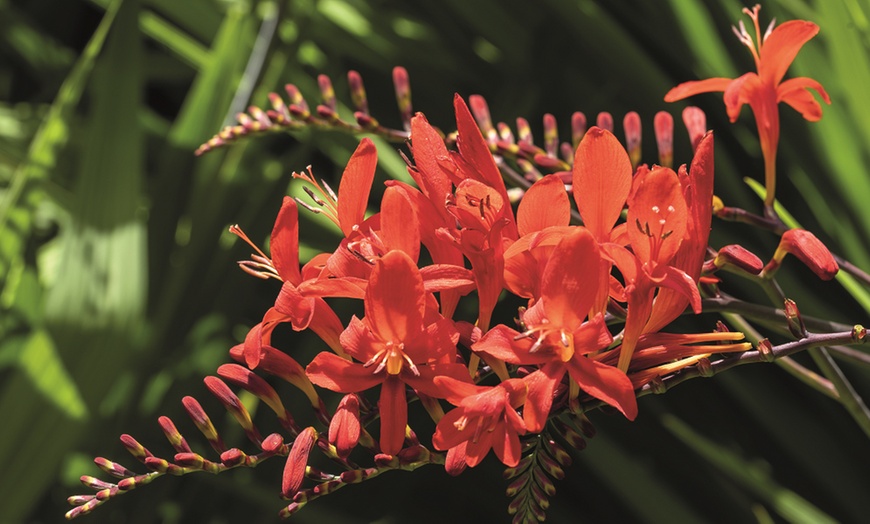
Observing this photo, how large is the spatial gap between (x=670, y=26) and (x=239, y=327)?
561 millimetres

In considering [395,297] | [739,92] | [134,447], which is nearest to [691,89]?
[739,92]

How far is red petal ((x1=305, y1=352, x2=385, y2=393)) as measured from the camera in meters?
0.39

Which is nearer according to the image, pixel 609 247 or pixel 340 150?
pixel 609 247

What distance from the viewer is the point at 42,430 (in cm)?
91

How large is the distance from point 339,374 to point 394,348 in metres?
0.03

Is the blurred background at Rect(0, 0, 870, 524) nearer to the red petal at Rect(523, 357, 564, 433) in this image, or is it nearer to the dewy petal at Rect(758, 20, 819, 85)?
the dewy petal at Rect(758, 20, 819, 85)

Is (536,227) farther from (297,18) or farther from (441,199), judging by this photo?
(297,18)

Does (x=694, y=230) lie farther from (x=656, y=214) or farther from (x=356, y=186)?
(x=356, y=186)

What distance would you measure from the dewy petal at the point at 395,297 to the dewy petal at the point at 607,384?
0.07 metres

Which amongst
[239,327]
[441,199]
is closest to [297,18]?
[239,327]

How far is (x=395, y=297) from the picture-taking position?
1.24ft

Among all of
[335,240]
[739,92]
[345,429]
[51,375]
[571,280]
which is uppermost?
Answer: [739,92]

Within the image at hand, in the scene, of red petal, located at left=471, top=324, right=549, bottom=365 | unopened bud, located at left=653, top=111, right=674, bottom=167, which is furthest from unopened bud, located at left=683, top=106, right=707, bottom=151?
red petal, located at left=471, top=324, right=549, bottom=365

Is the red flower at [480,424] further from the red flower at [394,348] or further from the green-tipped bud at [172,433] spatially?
the green-tipped bud at [172,433]
